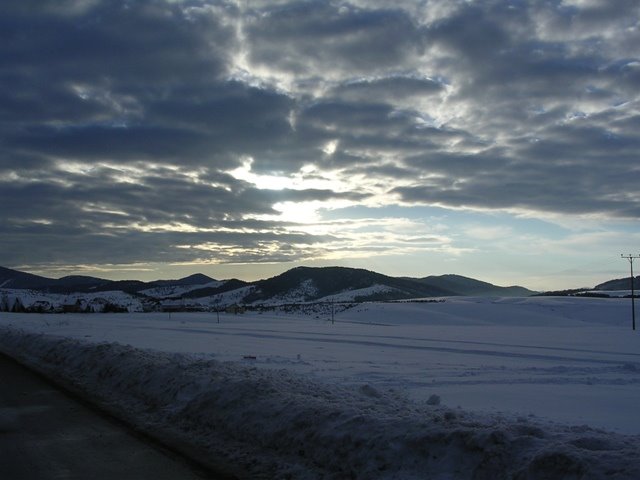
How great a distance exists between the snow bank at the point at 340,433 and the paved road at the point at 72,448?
0.60 m

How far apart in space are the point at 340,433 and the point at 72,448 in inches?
143

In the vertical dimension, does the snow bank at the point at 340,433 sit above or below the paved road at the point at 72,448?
above

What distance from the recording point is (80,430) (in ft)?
31.5

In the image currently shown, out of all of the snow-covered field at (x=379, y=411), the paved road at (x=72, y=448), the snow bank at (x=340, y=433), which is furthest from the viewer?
the paved road at (x=72, y=448)

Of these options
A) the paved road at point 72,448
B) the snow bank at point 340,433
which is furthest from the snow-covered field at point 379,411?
the paved road at point 72,448

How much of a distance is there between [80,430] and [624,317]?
306ft

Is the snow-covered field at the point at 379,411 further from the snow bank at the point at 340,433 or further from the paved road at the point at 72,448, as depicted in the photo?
the paved road at the point at 72,448

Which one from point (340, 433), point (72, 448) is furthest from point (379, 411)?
point (72, 448)

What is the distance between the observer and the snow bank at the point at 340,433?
6480mm

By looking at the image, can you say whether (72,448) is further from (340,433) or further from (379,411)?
(379,411)

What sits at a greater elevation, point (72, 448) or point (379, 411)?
point (379, 411)

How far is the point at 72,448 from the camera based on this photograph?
8.43 metres

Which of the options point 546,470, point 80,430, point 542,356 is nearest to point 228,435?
point 80,430

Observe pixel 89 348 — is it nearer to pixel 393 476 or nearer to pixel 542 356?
pixel 393 476
